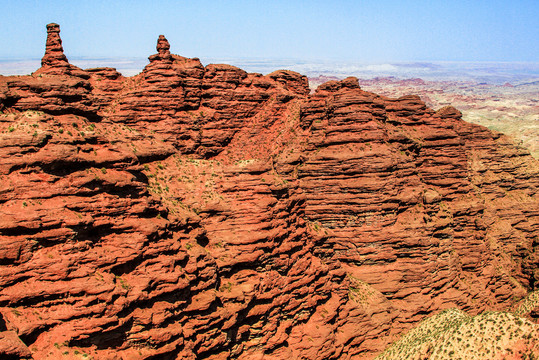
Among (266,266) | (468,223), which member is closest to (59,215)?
(266,266)

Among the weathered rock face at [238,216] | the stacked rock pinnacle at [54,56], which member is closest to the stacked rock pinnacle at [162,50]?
the weathered rock face at [238,216]

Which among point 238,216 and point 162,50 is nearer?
point 238,216

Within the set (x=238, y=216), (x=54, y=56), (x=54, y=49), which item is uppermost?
(x=54, y=49)

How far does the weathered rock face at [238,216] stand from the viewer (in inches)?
1164

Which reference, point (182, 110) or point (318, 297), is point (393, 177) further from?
point (182, 110)

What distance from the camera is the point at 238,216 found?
138 ft

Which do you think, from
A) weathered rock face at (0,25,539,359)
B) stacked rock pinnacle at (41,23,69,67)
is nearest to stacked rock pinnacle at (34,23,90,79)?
stacked rock pinnacle at (41,23,69,67)

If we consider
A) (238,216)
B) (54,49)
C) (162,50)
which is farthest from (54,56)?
(238,216)

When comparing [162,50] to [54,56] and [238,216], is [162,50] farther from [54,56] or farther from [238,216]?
[238,216]

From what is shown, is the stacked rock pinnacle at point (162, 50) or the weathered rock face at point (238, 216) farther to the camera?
the stacked rock pinnacle at point (162, 50)

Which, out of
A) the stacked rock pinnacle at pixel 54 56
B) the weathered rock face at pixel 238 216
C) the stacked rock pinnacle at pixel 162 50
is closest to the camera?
the weathered rock face at pixel 238 216

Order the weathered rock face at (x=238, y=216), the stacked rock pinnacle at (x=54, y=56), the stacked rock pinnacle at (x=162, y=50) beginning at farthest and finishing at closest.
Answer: the stacked rock pinnacle at (x=162, y=50), the stacked rock pinnacle at (x=54, y=56), the weathered rock face at (x=238, y=216)

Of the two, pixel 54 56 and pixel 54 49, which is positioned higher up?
pixel 54 49

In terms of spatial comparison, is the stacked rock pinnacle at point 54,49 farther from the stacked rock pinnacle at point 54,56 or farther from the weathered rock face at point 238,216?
the weathered rock face at point 238,216
